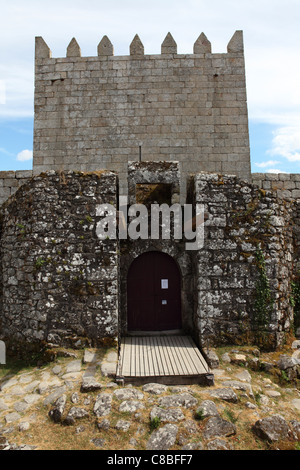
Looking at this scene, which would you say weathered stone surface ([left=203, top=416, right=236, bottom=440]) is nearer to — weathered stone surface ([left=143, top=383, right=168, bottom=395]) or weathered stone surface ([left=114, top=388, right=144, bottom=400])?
weathered stone surface ([left=143, top=383, right=168, bottom=395])

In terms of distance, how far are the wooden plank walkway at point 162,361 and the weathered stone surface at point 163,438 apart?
1.11 metres

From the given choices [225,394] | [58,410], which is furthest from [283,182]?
[58,410]

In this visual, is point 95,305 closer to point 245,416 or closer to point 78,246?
point 78,246

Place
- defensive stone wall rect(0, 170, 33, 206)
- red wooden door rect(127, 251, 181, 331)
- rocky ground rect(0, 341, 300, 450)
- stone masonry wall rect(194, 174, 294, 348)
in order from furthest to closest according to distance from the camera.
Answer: defensive stone wall rect(0, 170, 33, 206)
red wooden door rect(127, 251, 181, 331)
stone masonry wall rect(194, 174, 294, 348)
rocky ground rect(0, 341, 300, 450)

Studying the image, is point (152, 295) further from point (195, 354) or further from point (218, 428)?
point (218, 428)

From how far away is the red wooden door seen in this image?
7.05 meters

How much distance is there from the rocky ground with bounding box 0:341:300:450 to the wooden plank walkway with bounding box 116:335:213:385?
0.18m

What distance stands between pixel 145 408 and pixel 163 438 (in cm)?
54

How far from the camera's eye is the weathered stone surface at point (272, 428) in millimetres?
4141

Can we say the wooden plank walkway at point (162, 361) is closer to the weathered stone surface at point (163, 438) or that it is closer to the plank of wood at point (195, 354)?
the plank of wood at point (195, 354)

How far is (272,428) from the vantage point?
4.23 metres

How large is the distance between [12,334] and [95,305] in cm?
187

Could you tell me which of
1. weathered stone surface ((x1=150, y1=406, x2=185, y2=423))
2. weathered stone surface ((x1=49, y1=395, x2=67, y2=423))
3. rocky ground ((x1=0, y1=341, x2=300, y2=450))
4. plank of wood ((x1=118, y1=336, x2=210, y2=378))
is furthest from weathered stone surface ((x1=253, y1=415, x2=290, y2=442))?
weathered stone surface ((x1=49, y1=395, x2=67, y2=423))

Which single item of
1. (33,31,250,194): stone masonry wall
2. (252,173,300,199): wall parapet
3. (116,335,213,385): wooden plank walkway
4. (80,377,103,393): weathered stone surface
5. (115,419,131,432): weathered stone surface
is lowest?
(115,419,131,432): weathered stone surface
